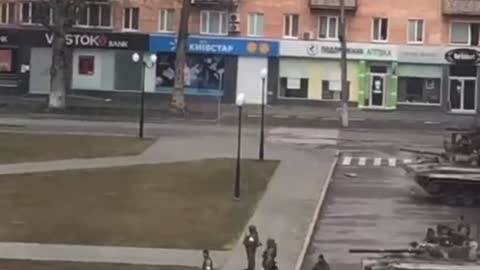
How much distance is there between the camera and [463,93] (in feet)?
247

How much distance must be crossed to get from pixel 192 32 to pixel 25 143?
2990 centimetres

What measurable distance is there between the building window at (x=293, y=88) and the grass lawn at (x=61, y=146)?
83.5 ft

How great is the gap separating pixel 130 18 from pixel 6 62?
9.11 m

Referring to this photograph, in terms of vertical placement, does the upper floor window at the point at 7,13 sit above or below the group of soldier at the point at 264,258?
above

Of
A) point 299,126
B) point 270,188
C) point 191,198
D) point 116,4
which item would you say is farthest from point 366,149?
point 116,4

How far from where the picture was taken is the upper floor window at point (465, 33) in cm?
7512

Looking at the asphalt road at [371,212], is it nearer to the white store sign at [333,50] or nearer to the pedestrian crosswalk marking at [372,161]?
the pedestrian crosswalk marking at [372,161]

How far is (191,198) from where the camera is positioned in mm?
34625

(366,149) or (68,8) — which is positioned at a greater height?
(68,8)

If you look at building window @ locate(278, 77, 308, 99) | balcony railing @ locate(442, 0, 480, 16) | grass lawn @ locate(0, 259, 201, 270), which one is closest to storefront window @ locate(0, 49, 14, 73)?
building window @ locate(278, 77, 308, 99)

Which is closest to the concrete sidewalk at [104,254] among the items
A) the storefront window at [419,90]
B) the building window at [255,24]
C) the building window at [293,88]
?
the building window at [293,88]

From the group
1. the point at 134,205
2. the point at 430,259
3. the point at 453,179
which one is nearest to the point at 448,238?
the point at 430,259

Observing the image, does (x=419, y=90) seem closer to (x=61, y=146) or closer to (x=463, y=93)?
(x=463, y=93)

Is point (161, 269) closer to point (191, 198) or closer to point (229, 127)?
point (191, 198)
